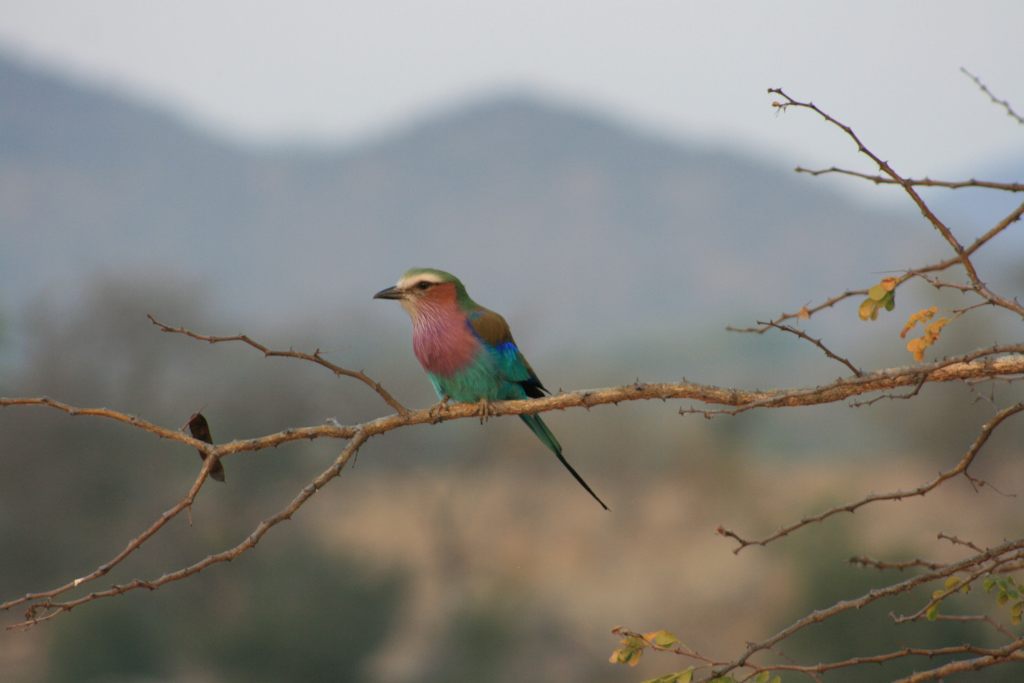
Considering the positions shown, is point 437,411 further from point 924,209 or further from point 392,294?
point 924,209

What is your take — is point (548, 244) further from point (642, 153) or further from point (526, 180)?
point (642, 153)

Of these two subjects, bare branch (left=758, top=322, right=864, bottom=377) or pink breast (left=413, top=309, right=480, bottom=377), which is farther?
pink breast (left=413, top=309, right=480, bottom=377)

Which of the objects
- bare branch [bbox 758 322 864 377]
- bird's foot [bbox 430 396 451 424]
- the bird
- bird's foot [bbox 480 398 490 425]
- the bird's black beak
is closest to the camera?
bare branch [bbox 758 322 864 377]

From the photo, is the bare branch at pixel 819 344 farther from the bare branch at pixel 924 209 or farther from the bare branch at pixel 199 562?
the bare branch at pixel 199 562

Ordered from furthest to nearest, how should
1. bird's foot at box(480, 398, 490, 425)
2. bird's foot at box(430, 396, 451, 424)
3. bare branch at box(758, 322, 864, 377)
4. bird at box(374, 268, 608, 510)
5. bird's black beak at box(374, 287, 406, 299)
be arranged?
bird's black beak at box(374, 287, 406, 299)
bird at box(374, 268, 608, 510)
bird's foot at box(480, 398, 490, 425)
bird's foot at box(430, 396, 451, 424)
bare branch at box(758, 322, 864, 377)

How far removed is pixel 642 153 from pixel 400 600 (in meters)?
5.74

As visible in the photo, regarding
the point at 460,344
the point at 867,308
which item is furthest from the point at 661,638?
the point at 460,344

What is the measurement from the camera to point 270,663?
15.8 feet

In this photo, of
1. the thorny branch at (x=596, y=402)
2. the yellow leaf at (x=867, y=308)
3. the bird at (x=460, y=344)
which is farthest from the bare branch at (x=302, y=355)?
the yellow leaf at (x=867, y=308)

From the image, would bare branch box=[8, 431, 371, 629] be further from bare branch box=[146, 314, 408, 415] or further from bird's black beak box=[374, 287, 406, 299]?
bird's black beak box=[374, 287, 406, 299]

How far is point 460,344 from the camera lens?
213cm

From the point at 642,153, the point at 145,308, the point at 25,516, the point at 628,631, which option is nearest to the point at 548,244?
the point at 642,153

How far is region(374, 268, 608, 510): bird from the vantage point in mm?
2113

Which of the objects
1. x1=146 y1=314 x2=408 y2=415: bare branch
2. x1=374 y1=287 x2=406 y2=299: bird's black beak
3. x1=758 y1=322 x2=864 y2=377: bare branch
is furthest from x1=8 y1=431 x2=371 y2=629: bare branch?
x1=758 y1=322 x2=864 y2=377: bare branch
